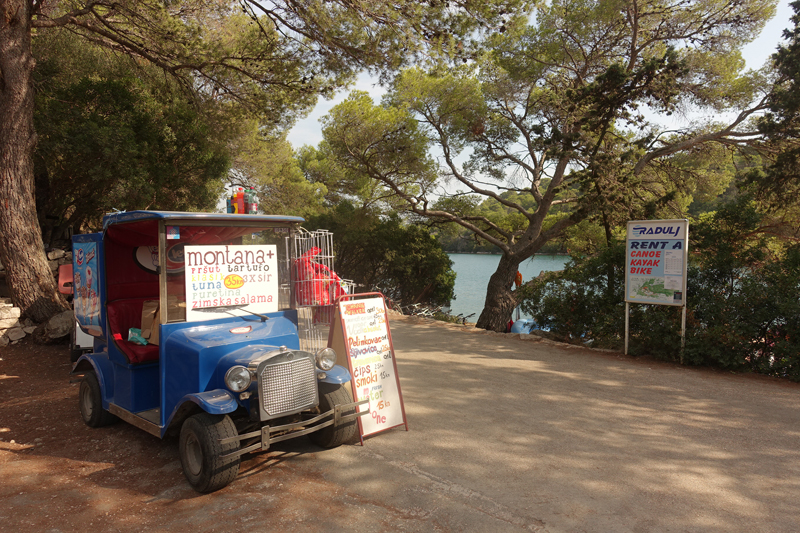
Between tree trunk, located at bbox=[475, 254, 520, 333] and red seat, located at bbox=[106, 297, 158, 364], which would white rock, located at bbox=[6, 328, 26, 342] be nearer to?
red seat, located at bbox=[106, 297, 158, 364]

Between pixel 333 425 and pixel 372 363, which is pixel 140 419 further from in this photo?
pixel 372 363

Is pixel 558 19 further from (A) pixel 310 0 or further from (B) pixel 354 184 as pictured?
(B) pixel 354 184

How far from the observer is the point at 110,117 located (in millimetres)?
9664

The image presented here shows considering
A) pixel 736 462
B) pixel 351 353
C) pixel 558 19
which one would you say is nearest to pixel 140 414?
pixel 351 353

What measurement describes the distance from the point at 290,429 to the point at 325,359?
2.10 ft

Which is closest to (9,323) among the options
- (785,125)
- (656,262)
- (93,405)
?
(93,405)

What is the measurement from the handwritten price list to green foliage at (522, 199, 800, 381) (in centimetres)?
499

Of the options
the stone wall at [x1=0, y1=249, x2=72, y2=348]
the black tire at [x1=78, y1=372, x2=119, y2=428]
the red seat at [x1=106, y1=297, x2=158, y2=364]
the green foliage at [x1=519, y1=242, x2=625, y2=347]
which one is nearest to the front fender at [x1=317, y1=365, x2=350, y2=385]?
the red seat at [x1=106, y1=297, x2=158, y2=364]

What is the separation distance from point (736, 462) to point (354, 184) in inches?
578

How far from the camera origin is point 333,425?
13.8ft

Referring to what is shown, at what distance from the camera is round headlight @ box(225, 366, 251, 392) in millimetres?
3490

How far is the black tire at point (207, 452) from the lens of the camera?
11.1 feet

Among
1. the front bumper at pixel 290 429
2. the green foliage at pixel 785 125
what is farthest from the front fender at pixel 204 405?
the green foliage at pixel 785 125

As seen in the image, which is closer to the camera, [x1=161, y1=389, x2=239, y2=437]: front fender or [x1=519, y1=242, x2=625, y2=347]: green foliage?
[x1=161, y1=389, x2=239, y2=437]: front fender
